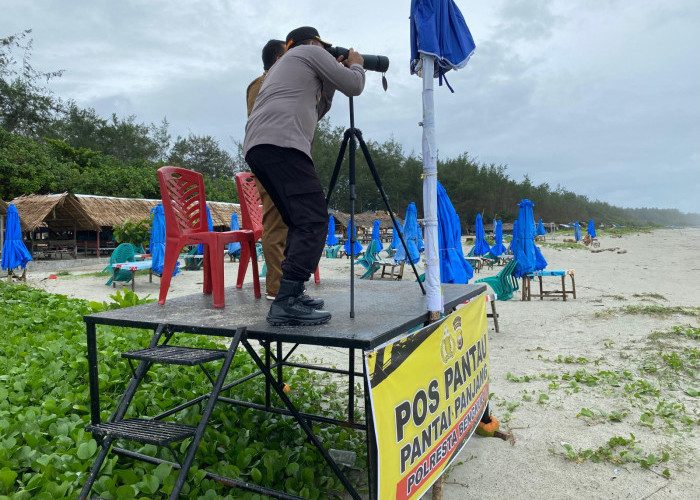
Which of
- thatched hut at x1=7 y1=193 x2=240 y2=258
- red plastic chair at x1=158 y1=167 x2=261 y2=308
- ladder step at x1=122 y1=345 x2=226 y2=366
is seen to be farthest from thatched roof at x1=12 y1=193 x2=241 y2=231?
ladder step at x1=122 y1=345 x2=226 y2=366

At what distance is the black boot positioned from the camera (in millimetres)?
2412

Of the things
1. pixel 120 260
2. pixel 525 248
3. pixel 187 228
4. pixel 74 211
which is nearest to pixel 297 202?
pixel 187 228

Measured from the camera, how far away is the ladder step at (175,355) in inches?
79.6

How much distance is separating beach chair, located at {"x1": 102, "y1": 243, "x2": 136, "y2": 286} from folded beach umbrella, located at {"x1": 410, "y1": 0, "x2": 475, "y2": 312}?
12.5m

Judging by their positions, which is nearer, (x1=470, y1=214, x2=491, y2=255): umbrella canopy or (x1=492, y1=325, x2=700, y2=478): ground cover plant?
(x1=492, y1=325, x2=700, y2=478): ground cover plant

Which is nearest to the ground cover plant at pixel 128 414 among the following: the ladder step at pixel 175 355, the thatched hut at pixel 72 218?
the ladder step at pixel 175 355

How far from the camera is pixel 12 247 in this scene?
12.6 meters

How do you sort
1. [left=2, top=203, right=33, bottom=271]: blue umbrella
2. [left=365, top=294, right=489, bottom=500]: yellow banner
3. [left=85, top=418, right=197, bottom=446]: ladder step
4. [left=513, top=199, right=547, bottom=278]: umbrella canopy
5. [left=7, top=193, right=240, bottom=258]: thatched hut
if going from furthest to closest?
[left=7, top=193, right=240, bottom=258]: thatched hut
[left=2, top=203, right=33, bottom=271]: blue umbrella
[left=513, top=199, right=547, bottom=278]: umbrella canopy
[left=365, top=294, right=489, bottom=500]: yellow banner
[left=85, top=418, right=197, bottom=446]: ladder step

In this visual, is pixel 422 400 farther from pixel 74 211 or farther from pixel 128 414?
pixel 74 211

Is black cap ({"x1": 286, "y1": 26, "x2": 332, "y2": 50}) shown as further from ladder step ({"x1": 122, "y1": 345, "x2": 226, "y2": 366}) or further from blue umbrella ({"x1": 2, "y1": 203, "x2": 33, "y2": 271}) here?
blue umbrella ({"x1": 2, "y1": 203, "x2": 33, "y2": 271})

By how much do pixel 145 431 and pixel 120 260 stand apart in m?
13.5

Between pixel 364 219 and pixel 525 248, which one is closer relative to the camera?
pixel 525 248

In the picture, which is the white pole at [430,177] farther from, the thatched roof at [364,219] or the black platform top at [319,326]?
the thatched roof at [364,219]

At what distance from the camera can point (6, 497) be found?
224cm
